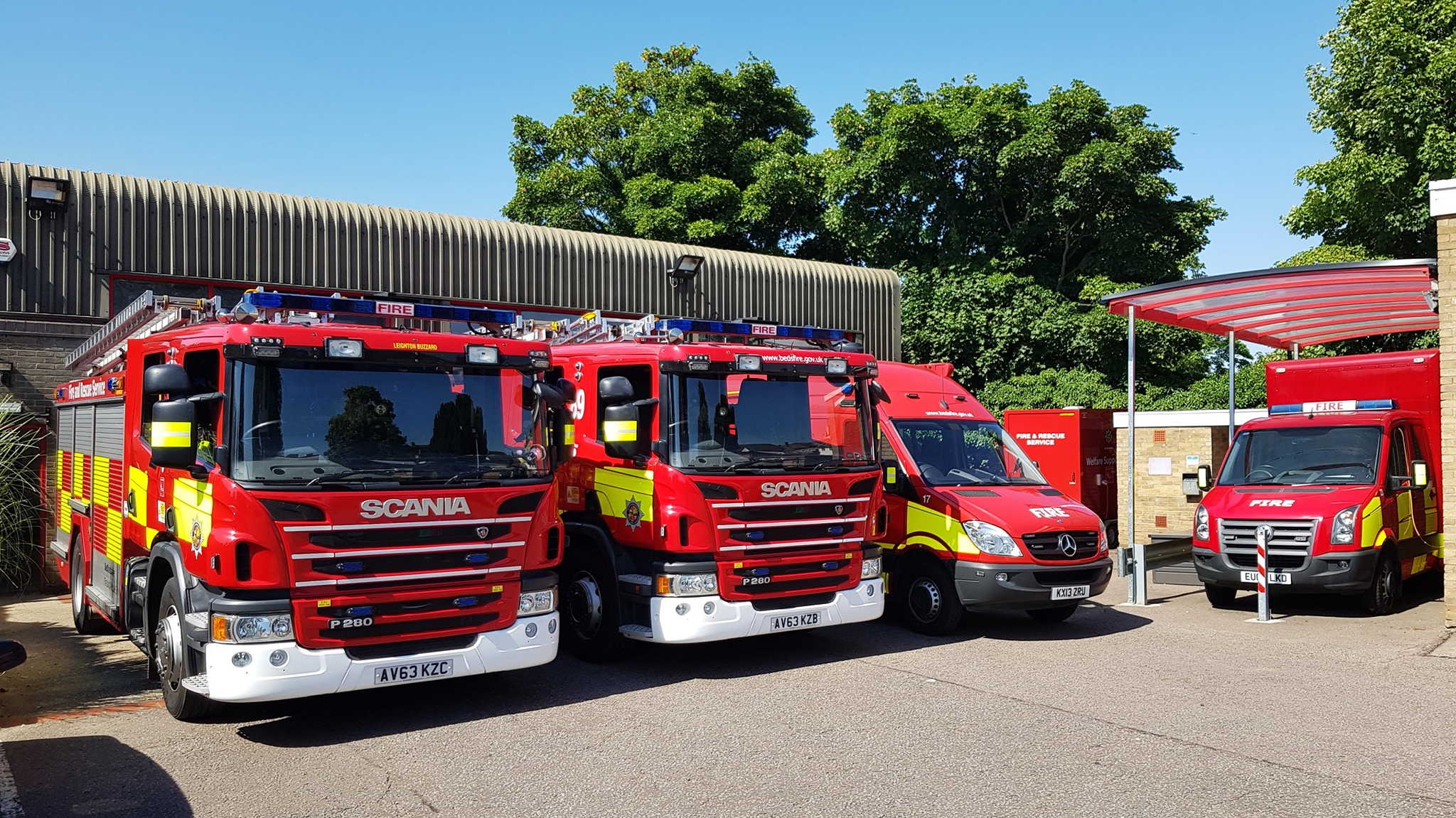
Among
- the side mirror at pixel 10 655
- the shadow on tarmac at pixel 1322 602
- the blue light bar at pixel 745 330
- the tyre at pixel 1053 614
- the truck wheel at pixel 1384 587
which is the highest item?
the blue light bar at pixel 745 330

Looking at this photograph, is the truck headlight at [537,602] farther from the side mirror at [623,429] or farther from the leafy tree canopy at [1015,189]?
the leafy tree canopy at [1015,189]

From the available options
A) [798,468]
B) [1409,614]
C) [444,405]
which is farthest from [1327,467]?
[444,405]

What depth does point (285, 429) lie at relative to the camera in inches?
275

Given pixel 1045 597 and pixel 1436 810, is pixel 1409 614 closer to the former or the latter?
pixel 1045 597

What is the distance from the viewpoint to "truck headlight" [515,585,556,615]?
25.4 ft

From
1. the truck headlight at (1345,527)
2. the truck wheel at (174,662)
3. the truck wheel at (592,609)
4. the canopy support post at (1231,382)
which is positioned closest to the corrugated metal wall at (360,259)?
the canopy support post at (1231,382)

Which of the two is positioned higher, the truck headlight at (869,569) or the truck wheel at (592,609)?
the truck headlight at (869,569)

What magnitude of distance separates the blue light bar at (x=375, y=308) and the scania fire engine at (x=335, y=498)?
0.01m

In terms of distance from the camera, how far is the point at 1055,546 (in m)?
10.4

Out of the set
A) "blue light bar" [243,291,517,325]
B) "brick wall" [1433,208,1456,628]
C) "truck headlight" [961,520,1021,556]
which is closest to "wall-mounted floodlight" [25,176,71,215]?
"blue light bar" [243,291,517,325]

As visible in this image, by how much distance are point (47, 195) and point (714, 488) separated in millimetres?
10145

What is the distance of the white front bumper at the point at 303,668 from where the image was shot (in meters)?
6.65

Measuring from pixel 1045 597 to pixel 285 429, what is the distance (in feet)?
21.9

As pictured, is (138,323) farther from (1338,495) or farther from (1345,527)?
(1338,495)
